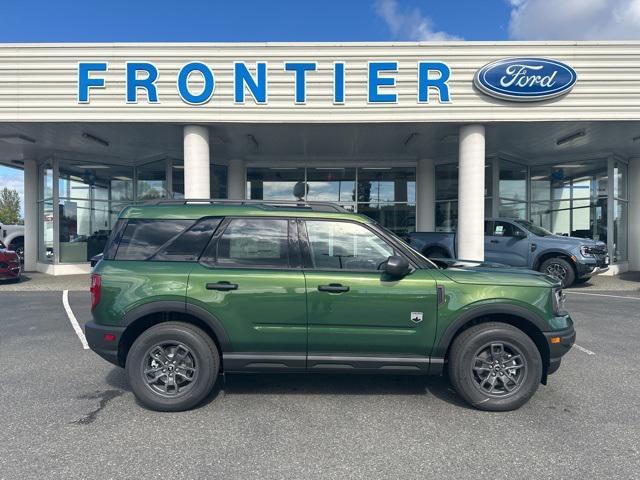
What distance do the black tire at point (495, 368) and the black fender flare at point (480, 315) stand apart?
4.1 inches

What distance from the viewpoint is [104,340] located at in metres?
3.65

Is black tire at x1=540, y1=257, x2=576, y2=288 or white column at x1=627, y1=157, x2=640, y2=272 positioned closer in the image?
black tire at x1=540, y1=257, x2=576, y2=288

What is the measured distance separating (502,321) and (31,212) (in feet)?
55.6

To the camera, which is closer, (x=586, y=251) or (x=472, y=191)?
(x=472, y=191)

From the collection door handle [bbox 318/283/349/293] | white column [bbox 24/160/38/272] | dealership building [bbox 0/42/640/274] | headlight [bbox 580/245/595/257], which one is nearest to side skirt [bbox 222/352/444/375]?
door handle [bbox 318/283/349/293]

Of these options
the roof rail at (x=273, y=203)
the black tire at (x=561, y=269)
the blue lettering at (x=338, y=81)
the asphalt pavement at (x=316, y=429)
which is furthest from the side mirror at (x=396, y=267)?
the black tire at (x=561, y=269)

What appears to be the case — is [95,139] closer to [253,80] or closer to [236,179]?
[236,179]

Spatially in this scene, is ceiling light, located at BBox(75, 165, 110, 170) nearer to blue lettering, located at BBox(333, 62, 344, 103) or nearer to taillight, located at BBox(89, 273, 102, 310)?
blue lettering, located at BBox(333, 62, 344, 103)

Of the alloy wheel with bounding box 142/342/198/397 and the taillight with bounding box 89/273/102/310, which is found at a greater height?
the taillight with bounding box 89/273/102/310

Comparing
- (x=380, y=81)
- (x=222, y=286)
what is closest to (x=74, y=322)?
(x=222, y=286)

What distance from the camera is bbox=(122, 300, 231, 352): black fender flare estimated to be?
3.61m

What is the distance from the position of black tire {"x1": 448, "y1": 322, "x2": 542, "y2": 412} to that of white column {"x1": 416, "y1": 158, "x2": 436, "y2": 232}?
1173 cm

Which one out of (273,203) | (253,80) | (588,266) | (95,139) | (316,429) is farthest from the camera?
(95,139)

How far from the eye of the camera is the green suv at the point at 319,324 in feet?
11.8
